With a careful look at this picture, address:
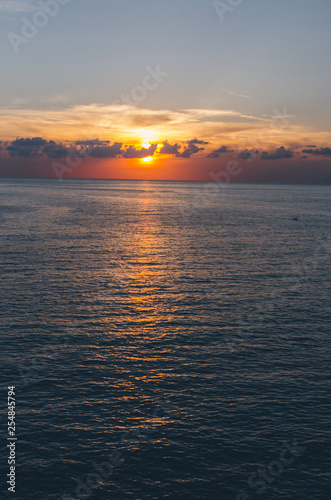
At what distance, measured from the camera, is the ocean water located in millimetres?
31375

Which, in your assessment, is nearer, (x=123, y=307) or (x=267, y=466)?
(x=267, y=466)

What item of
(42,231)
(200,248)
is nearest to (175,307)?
(200,248)

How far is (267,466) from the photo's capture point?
32344 mm

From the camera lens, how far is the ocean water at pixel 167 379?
31.4 meters

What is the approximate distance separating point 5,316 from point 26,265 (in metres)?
30.2

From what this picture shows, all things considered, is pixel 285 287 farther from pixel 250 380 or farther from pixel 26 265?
pixel 26 265

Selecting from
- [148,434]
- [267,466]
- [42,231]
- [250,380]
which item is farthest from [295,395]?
[42,231]

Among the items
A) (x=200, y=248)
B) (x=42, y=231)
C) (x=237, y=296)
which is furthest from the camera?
(x=42, y=231)

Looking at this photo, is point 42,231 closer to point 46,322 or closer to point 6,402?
point 46,322

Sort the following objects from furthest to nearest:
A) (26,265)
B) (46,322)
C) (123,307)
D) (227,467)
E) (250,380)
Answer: (26,265) → (123,307) → (46,322) → (250,380) → (227,467)

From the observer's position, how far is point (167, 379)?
43906mm

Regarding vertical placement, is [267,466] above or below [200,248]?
below

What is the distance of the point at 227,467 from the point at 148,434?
6.97 m

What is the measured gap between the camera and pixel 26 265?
88.1 meters
